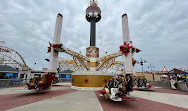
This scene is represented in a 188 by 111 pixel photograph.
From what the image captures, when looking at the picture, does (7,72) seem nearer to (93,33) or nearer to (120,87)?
(93,33)

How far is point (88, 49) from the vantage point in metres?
17.1

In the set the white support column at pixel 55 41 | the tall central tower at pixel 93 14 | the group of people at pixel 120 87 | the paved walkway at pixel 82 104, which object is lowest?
the paved walkway at pixel 82 104

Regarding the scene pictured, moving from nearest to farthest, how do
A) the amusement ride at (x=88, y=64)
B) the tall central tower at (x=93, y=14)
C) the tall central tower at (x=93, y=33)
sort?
the amusement ride at (x=88, y=64), the tall central tower at (x=93, y=33), the tall central tower at (x=93, y=14)

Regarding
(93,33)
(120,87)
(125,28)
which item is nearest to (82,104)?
(120,87)

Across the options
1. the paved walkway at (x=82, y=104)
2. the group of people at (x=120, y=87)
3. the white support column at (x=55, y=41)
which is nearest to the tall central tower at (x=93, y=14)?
the white support column at (x=55, y=41)

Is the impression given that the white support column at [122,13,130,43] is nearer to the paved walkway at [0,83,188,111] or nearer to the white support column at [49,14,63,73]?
the paved walkway at [0,83,188,111]

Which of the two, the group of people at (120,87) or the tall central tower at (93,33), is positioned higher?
the tall central tower at (93,33)

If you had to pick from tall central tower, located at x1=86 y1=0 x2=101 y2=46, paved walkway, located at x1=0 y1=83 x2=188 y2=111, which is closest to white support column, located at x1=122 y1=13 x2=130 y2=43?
paved walkway, located at x1=0 y1=83 x2=188 y2=111

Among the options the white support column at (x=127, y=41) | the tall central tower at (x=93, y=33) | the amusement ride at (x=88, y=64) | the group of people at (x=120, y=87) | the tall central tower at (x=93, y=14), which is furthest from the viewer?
the tall central tower at (x=93, y=14)

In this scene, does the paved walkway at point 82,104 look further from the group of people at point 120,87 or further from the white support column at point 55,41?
the white support column at point 55,41

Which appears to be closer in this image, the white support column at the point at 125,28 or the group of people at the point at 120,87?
the group of people at the point at 120,87

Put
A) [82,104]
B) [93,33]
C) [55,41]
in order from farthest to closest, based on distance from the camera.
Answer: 1. [93,33]
2. [55,41]
3. [82,104]

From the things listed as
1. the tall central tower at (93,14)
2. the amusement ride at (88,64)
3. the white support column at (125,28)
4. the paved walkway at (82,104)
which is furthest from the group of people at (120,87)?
the tall central tower at (93,14)

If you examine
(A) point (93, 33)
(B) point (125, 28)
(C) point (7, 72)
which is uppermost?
(A) point (93, 33)
